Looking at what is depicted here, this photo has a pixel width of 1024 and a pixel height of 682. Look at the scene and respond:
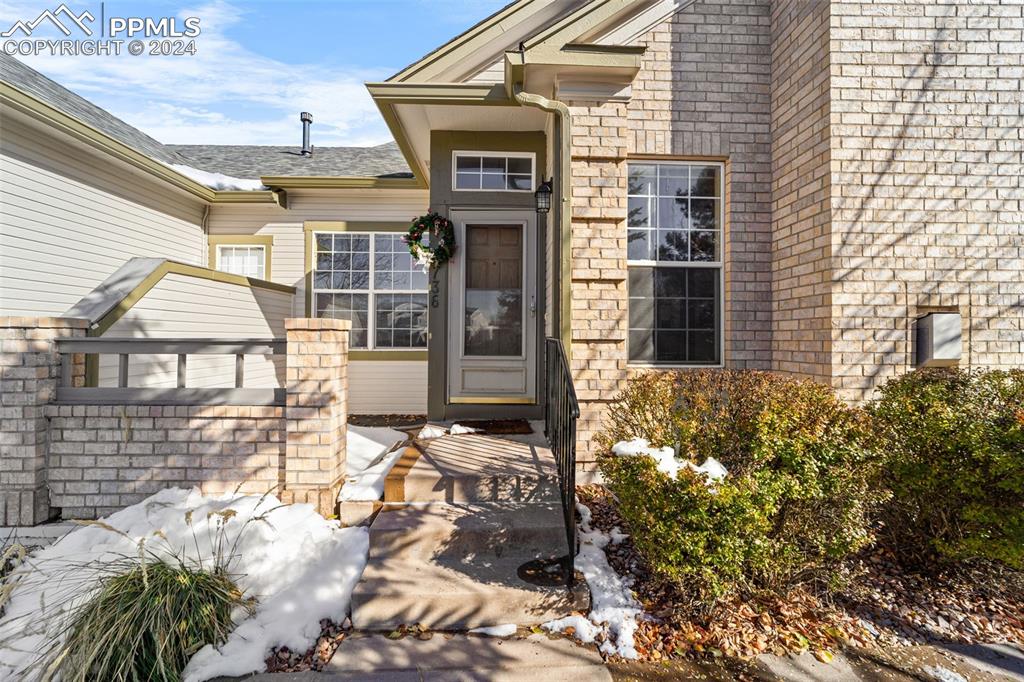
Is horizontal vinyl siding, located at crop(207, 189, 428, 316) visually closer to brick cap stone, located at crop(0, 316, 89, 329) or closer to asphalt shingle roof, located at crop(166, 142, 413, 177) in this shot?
asphalt shingle roof, located at crop(166, 142, 413, 177)

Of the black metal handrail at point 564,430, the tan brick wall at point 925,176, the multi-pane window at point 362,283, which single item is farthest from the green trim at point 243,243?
the tan brick wall at point 925,176

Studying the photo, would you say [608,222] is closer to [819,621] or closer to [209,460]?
[819,621]

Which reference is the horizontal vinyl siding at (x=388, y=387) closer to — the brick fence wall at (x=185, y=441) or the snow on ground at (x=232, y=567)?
the brick fence wall at (x=185, y=441)

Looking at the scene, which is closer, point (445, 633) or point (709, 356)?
point (445, 633)

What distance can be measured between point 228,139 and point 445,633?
12.0 m

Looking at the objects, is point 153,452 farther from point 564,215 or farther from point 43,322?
point 564,215

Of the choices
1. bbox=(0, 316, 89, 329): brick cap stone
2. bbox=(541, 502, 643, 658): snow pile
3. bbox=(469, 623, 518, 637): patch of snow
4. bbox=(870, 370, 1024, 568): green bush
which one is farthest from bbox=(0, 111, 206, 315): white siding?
bbox=(870, 370, 1024, 568): green bush

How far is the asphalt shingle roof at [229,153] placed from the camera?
6168 mm

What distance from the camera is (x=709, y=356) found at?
457 centimetres

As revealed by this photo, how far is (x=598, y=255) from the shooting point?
4078mm

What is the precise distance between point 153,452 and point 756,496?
4.00 meters

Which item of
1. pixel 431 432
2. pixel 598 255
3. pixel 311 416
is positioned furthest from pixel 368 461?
pixel 598 255

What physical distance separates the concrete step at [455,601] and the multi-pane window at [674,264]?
2589 millimetres

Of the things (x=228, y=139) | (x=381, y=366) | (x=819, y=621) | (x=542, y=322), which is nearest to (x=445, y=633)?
(x=819, y=621)
